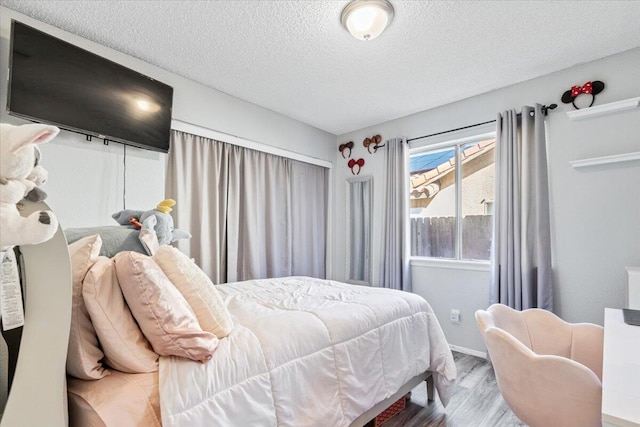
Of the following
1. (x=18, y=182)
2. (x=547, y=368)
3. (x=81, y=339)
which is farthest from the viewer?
(x=547, y=368)

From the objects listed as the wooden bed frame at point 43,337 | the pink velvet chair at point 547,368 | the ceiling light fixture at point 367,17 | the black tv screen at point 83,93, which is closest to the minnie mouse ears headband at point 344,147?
the ceiling light fixture at point 367,17

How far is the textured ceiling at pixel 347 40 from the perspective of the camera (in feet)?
6.16

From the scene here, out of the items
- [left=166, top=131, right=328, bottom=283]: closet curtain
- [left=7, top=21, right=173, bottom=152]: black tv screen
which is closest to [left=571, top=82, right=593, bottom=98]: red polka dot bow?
[left=166, top=131, right=328, bottom=283]: closet curtain

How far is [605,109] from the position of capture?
228 cm

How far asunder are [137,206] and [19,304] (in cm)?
186

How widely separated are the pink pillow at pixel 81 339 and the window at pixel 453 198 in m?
3.17

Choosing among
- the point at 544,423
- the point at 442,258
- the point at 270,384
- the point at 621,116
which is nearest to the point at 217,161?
the point at 270,384

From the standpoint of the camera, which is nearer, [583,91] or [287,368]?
[287,368]

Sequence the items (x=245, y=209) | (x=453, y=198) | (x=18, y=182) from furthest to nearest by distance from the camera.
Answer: (x=453, y=198), (x=245, y=209), (x=18, y=182)

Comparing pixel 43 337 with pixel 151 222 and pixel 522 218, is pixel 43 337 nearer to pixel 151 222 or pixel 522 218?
pixel 151 222

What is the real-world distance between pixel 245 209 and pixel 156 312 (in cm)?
224

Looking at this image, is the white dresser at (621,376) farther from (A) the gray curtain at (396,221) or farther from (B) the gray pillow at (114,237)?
(A) the gray curtain at (396,221)

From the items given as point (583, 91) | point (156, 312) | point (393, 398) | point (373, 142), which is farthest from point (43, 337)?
point (373, 142)

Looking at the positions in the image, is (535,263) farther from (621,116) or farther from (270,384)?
(270,384)
